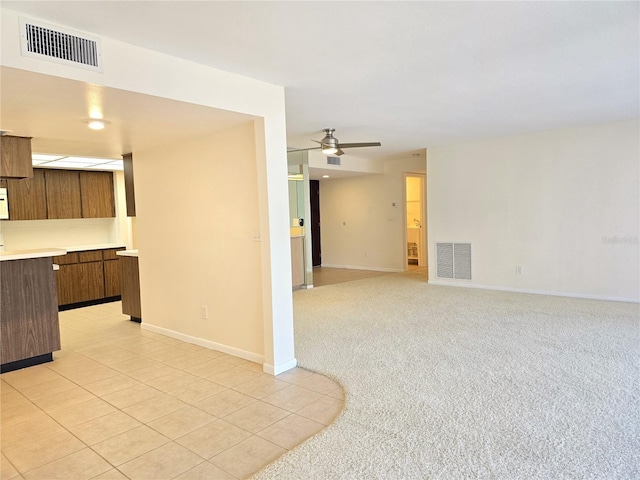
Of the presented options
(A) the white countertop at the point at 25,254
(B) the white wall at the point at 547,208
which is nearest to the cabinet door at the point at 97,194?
(A) the white countertop at the point at 25,254

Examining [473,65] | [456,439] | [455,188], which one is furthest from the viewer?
[455,188]

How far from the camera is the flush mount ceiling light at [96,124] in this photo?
3182 millimetres

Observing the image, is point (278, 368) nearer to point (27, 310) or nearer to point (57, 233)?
point (27, 310)

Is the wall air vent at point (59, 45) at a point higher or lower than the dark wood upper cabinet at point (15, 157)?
higher

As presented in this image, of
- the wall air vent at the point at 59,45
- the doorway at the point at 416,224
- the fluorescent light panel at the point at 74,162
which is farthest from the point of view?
the doorway at the point at 416,224

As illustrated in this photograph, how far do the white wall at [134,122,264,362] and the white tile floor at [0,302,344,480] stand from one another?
35 centimetres

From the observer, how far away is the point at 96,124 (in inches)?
129

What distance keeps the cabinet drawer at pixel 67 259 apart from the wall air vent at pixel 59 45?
4.87 metres

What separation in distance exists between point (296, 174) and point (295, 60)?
4.35 metres

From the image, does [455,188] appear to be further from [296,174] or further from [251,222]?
[251,222]

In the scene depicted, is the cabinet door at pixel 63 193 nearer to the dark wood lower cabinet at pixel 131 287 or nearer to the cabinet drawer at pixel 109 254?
the cabinet drawer at pixel 109 254

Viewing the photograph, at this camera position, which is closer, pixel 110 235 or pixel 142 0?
pixel 142 0

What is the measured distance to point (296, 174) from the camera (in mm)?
7133

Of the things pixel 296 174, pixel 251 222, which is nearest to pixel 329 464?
pixel 251 222
